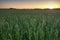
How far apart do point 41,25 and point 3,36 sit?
442 mm

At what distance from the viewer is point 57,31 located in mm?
2260

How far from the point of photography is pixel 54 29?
2.29 meters

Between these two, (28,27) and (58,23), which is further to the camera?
(58,23)

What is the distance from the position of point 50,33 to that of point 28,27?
0.25 m

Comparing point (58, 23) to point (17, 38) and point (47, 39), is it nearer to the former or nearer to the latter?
point (47, 39)

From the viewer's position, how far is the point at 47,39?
222 centimetres

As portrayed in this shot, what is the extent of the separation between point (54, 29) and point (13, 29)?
463 mm

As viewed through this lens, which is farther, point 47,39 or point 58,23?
point 58,23

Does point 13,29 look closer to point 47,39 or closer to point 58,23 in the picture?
point 47,39

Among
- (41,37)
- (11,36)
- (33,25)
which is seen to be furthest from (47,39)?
(11,36)

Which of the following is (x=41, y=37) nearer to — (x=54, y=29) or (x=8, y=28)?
(x=54, y=29)

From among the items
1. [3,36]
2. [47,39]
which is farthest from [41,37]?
[3,36]

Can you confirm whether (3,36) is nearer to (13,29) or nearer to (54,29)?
(13,29)

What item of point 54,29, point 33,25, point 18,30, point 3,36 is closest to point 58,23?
point 54,29
